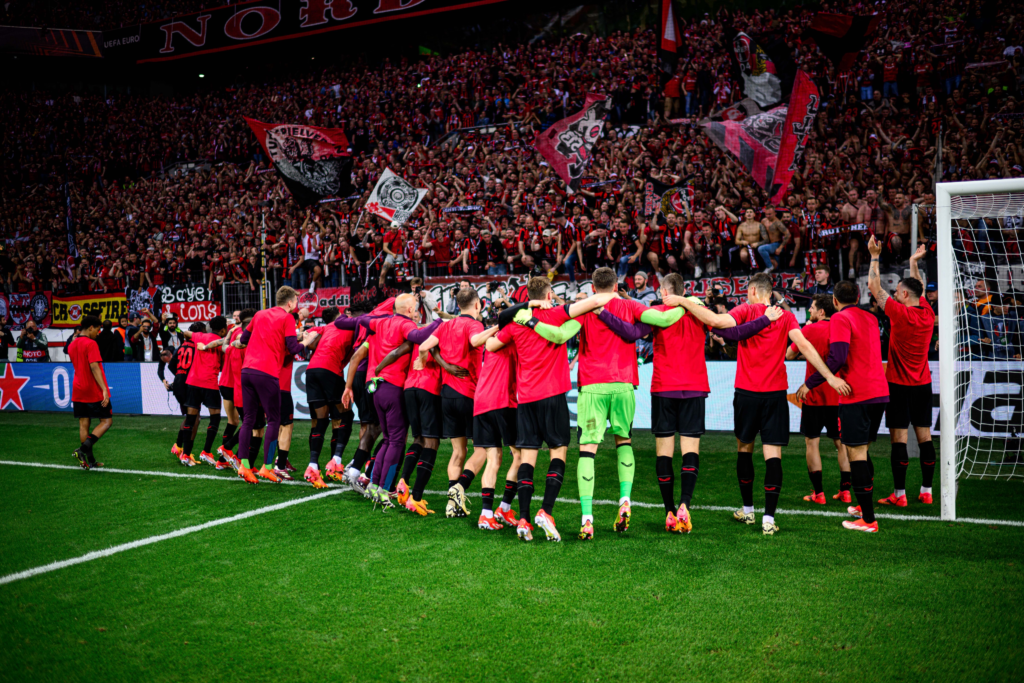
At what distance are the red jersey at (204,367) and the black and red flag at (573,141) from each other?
11334 mm

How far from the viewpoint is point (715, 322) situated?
5961mm

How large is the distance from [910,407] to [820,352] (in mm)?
1113

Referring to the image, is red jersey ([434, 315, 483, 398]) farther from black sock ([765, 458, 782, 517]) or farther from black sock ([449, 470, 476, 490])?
black sock ([765, 458, 782, 517])

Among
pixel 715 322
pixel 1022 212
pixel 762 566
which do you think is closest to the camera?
pixel 762 566

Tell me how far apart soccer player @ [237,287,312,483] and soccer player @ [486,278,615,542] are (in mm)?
3779

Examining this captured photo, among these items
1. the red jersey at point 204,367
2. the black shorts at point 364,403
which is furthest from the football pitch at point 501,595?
the red jersey at point 204,367

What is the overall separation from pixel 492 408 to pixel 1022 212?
248 inches

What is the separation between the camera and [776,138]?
1745cm

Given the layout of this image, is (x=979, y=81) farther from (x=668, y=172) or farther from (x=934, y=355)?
(x=934, y=355)

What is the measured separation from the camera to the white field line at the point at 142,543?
554cm

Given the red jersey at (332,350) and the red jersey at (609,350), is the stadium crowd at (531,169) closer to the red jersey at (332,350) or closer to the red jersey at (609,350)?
the red jersey at (609,350)

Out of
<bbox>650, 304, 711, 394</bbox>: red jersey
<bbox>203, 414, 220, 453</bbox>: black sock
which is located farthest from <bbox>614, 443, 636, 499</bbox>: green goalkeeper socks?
<bbox>203, 414, 220, 453</bbox>: black sock

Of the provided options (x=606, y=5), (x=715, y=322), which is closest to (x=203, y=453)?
(x=715, y=322)

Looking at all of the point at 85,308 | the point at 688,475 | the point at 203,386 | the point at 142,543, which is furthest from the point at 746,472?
the point at 85,308
